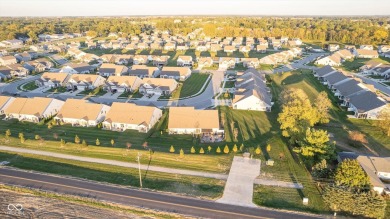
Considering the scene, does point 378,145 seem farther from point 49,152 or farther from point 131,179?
point 49,152

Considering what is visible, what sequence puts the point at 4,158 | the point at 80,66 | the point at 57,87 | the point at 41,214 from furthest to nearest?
the point at 80,66
the point at 57,87
the point at 4,158
the point at 41,214

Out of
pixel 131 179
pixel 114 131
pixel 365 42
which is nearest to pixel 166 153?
pixel 131 179

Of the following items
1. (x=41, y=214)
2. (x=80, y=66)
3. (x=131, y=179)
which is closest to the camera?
(x=41, y=214)

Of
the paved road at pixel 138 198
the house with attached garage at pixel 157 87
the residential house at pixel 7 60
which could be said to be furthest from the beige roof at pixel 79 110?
the residential house at pixel 7 60

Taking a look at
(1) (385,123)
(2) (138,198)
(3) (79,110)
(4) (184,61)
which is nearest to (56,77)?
(3) (79,110)

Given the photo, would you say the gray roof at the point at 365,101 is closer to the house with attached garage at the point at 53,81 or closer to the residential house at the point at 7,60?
the house with attached garage at the point at 53,81

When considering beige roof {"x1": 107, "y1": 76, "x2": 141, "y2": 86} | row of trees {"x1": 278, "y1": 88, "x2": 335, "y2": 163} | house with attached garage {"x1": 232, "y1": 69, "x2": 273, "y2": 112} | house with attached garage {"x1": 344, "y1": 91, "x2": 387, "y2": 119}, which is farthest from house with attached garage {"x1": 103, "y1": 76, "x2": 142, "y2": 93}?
house with attached garage {"x1": 344, "y1": 91, "x2": 387, "y2": 119}
